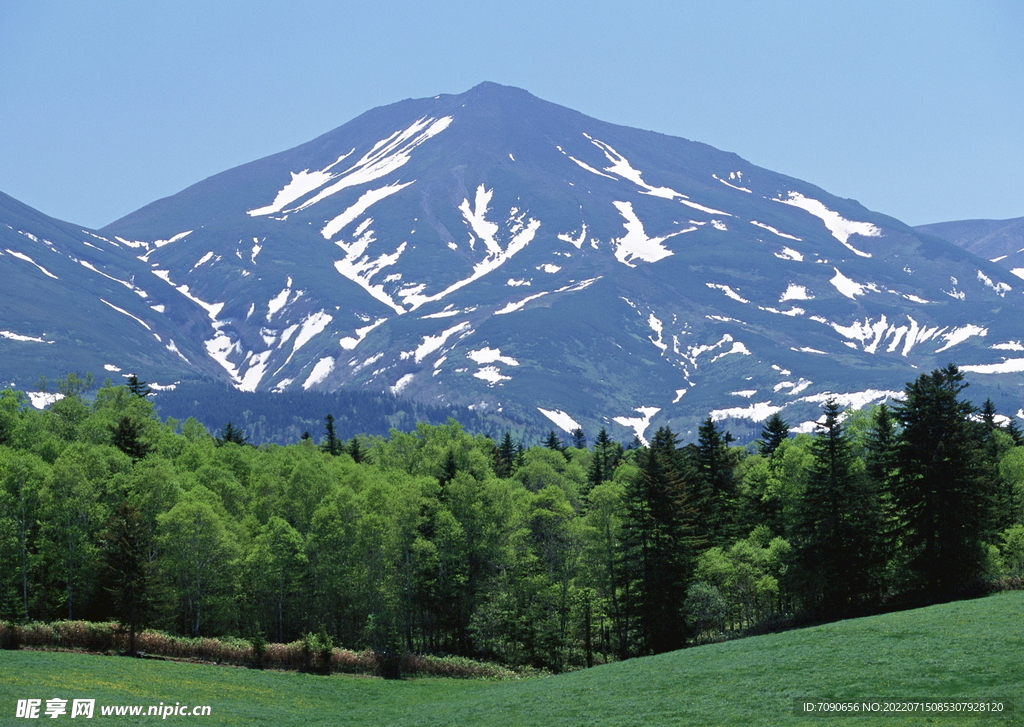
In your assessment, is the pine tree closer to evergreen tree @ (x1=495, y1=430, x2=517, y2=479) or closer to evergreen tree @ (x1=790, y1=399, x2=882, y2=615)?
evergreen tree @ (x1=495, y1=430, x2=517, y2=479)

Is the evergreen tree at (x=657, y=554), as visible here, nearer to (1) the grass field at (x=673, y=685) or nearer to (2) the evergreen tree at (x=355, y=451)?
(1) the grass field at (x=673, y=685)

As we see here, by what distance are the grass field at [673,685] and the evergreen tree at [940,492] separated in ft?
15.8

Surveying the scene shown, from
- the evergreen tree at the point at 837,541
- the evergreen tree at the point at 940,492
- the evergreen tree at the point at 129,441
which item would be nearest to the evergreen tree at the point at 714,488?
the evergreen tree at the point at 837,541

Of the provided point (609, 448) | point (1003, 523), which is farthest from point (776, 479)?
point (609, 448)

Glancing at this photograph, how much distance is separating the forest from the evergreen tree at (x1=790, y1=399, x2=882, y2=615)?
0.14 meters

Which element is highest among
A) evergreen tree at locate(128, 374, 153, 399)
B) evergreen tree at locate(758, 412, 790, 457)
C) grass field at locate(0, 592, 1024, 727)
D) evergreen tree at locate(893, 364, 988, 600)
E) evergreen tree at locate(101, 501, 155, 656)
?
evergreen tree at locate(128, 374, 153, 399)

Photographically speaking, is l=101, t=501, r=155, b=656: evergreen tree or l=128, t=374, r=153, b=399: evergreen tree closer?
l=101, t=501, r=155, b=656: evergreen tree

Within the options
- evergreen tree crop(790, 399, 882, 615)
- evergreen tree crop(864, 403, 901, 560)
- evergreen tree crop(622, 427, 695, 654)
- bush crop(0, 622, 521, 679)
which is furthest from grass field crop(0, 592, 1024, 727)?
evergreen tree crop(622, 427, 695, 654)

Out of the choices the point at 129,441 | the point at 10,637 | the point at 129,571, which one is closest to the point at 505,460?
the point at 129,441

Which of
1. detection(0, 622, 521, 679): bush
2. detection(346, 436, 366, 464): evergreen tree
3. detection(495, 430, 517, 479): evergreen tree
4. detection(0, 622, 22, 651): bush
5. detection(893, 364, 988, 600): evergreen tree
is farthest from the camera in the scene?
detection(346, 436, 366, 464): evergreen tree

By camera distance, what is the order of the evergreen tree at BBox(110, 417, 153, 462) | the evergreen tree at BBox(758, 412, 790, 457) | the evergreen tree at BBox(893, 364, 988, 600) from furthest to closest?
the evergreen tree at BBox(758, 412, 790, 457) < the evergreen tree at BBox(110, 417, 153, 462) < the evergreen tree at BBox(893, 364, 988, 600)

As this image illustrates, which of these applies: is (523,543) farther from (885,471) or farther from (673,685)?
(673,685)

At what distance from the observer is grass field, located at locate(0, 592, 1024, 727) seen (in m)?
46.7

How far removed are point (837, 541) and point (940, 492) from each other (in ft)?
23.3
